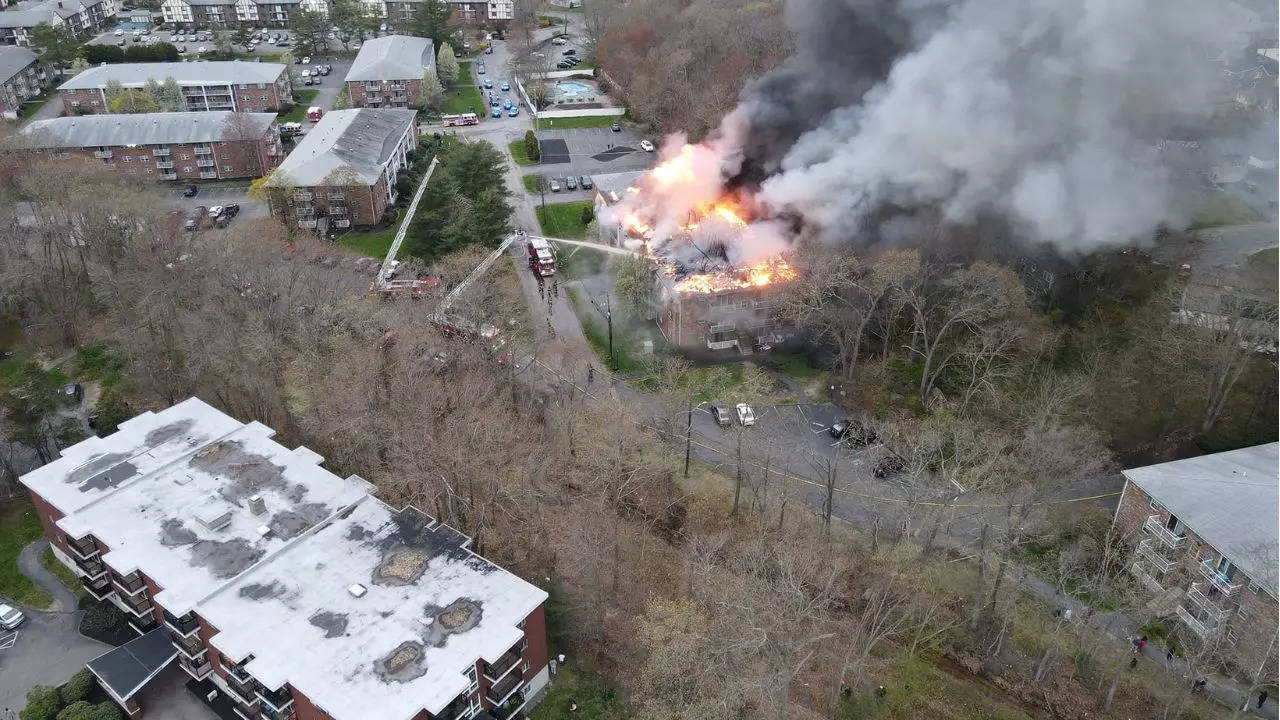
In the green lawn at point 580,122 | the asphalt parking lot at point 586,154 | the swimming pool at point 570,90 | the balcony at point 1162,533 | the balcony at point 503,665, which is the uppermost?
the swimming pool at point 570,90

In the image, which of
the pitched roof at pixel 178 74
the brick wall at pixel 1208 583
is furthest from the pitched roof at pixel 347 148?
the brick wall at pixel 1208 583

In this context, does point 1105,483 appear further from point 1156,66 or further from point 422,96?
point 422,96

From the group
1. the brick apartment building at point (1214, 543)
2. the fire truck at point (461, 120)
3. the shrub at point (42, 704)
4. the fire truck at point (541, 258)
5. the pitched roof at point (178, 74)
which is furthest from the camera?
the fire truck at point (461, 120)

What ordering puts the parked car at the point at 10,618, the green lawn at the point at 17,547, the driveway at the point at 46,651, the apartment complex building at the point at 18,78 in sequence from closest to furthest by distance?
the driveway at the point at 46,651 → the parked car at the point at 10,618 → the green lawn at the point at 17,547 → the apartment complex building at the point at 18,78

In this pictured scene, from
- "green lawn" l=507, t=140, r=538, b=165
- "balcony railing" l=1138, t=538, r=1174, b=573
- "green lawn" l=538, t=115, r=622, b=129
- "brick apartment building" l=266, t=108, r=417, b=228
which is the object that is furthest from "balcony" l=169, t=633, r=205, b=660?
"green lawn" l=538, t=115, r=622, b=129

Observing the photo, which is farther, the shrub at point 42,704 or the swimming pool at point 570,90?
the swimming pool at point 570,90

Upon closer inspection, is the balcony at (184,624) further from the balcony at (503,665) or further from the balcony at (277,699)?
the balcony at (503,665)

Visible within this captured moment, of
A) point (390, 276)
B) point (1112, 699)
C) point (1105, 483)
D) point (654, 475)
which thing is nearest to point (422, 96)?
point (390, 276)

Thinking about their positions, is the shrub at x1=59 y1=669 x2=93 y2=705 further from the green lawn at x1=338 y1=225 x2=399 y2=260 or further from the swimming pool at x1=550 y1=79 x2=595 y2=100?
the swimming pool at x1=550 y1=79 x2=595 y2=100
